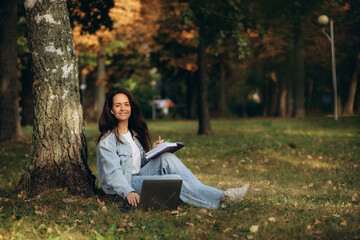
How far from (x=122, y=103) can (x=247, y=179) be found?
285 centimetres

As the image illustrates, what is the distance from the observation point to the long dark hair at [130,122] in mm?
4777

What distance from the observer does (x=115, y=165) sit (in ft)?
14.7

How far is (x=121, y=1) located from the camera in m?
19.6

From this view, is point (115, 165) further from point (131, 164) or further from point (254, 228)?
point (254, 228)

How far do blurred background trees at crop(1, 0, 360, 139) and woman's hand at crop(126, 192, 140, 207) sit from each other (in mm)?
1932

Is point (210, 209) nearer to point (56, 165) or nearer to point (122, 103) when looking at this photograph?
point (122, 103)

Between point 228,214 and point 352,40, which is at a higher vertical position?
point 352,40

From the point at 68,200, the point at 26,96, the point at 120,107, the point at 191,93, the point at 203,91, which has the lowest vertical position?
the point at 68,200

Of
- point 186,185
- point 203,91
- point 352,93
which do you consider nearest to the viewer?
point 186,185

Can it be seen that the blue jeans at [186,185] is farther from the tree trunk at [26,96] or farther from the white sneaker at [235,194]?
the tree trunk at [26,96]

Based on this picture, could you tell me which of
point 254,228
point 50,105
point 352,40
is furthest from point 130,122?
point 352,40

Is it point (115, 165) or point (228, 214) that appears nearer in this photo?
point (228, 214)

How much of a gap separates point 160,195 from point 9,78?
9.02m

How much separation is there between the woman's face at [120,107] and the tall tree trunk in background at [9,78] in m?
8.00
